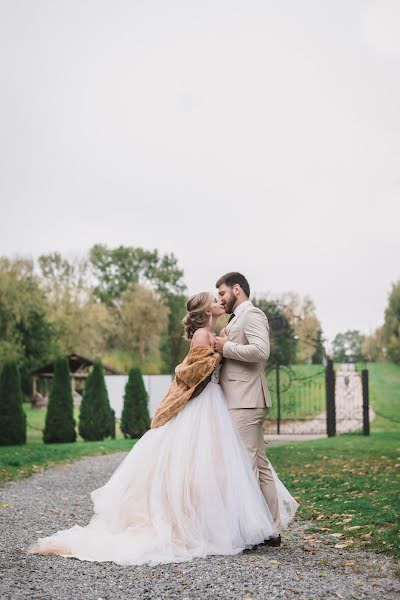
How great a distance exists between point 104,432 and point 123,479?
1716cm

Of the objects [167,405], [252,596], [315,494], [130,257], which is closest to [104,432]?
[315,494]

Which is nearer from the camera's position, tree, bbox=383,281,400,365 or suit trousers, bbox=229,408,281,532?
suit trousers, bbox=229,408,281,532

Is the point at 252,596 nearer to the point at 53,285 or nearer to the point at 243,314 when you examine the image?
the point at 243,314

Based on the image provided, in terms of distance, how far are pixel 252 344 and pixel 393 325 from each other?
41.1 meters

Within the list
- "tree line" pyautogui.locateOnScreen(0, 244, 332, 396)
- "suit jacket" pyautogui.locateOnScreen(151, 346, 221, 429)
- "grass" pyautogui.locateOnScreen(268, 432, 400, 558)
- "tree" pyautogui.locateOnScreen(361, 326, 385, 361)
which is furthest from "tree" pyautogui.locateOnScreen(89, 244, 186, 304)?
"suit jacket" pyautogui.locateOnScreen(151, 346, 221, 429)

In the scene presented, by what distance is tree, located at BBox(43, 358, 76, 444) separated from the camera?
2152 cm

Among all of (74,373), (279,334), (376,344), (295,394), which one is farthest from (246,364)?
(376,344)

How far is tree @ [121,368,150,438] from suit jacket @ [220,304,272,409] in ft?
55.9

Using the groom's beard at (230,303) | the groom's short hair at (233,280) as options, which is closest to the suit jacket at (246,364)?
the groom's beard at (230,303)

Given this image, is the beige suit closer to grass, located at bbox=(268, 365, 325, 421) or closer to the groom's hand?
the groom's hand

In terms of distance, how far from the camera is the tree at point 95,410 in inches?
887

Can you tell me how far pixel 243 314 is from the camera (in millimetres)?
6266

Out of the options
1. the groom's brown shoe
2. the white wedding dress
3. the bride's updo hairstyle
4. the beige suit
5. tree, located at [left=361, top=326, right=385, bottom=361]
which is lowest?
the groom's brown shoe

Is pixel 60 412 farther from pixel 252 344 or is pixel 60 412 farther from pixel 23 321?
pixel 23 321
